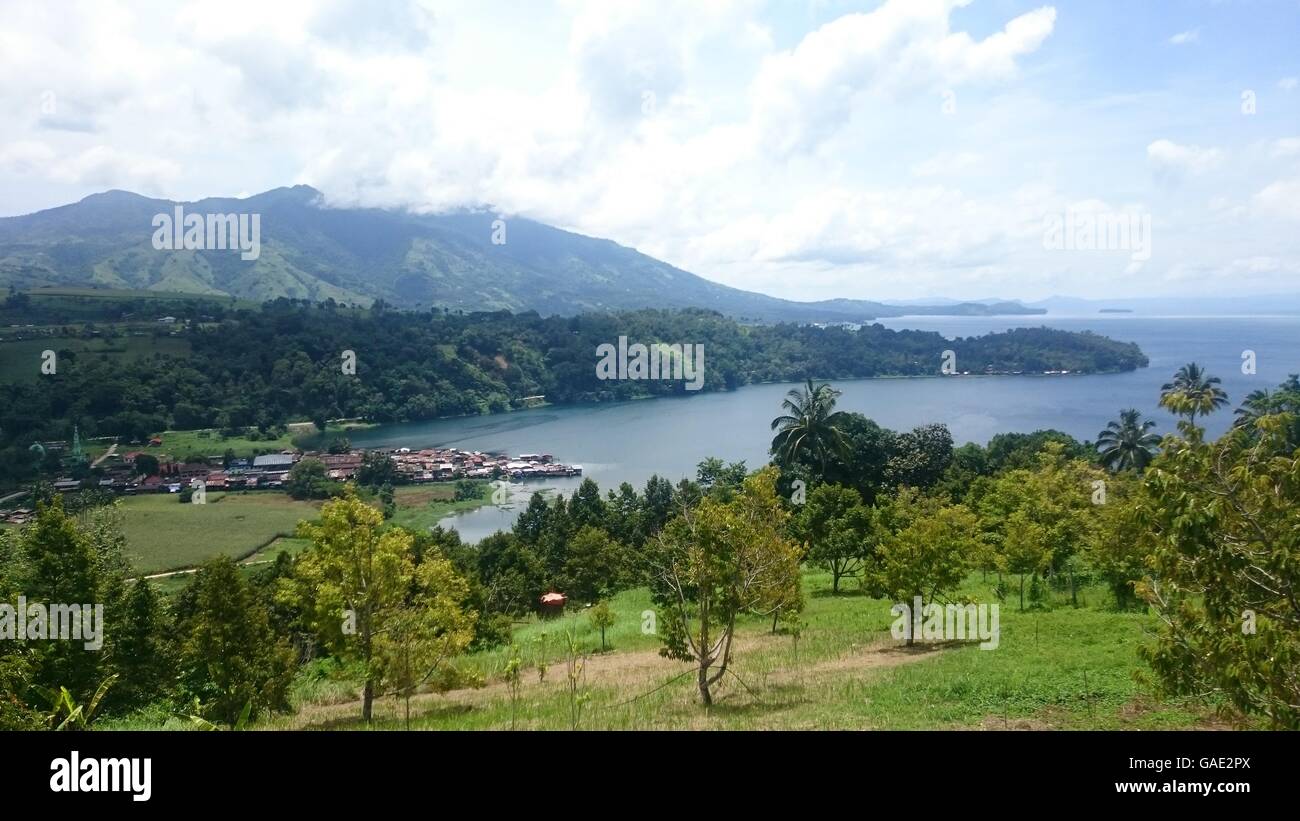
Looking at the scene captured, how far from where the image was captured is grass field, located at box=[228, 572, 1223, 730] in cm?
771

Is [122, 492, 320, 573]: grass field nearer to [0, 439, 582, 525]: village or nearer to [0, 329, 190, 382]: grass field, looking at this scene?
[0, 439, 582, 525]: village

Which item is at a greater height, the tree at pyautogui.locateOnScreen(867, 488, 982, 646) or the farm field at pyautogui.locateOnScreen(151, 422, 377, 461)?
the tree at pyautogui.locateOnScreen(867, 488, 982, 646)

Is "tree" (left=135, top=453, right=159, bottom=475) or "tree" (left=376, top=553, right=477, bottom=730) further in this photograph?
"tree" (left=135, top=453, right=159, bottom=475)

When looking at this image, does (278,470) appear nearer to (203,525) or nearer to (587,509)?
(203,525)

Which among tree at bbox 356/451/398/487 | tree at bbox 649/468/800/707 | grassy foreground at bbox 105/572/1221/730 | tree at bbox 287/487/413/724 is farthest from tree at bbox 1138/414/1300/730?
tree at bbox 356/451/398/487

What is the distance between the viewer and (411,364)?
290 feet

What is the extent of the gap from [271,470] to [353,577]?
56.0 meters

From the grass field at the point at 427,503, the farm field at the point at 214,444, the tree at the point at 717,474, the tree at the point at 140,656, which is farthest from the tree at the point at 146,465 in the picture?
the tree at the point at 140,656

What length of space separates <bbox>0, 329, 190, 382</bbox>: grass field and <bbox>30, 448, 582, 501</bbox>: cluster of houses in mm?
16130

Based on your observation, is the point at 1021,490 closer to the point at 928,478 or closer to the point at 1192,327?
the point at 928,478

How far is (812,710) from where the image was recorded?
28.5 ft

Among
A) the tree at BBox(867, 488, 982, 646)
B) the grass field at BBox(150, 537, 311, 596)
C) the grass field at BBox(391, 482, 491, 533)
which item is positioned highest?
the tree at BBox(867, 488, 982, 646)
